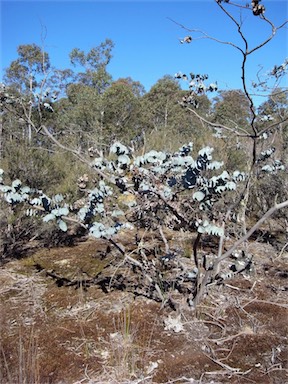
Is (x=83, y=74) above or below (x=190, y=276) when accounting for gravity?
above

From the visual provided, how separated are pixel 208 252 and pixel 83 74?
65.4ft

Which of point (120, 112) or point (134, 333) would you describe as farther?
point (120, 112)

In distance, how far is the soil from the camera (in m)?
1.80

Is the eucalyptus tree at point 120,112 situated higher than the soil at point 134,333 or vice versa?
the eucalyptus tree at point 120,112

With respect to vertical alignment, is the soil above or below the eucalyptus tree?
below

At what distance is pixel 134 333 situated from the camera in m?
2.13

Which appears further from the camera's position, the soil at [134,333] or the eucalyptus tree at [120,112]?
the eucalyptus tree at [120,112]

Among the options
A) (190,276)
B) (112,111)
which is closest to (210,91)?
(190,276)

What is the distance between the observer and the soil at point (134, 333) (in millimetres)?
1798

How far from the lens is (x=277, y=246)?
154 inches

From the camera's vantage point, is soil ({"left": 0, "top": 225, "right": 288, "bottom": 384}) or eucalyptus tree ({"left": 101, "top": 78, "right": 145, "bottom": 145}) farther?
eucalyptus tree ({"left": 101, "top": 78, "right": 145, "bottom": 145})

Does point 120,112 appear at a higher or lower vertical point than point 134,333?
higher

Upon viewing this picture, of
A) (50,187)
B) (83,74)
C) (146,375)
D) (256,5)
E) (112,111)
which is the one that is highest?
(83,74)

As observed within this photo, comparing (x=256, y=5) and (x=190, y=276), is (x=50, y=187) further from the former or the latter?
(x=256, y=5)
